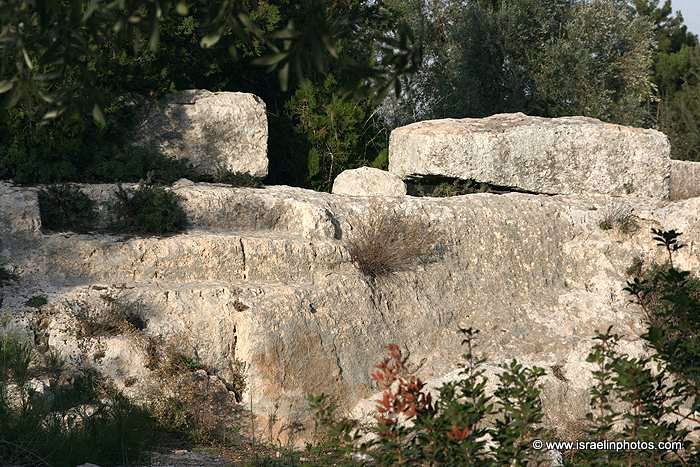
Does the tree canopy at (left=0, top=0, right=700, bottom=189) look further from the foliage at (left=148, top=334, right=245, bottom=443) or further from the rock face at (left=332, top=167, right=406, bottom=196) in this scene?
the foliage at (left=148, top=334, right=245, bottom=443)

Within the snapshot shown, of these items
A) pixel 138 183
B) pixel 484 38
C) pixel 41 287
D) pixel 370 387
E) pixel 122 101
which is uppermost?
pixel 484 38

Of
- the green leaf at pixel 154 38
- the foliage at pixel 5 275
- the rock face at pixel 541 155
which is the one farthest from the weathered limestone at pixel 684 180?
the green leaf at pixel 154 38

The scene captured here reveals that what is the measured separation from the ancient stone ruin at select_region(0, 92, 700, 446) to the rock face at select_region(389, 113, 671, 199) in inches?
1.0

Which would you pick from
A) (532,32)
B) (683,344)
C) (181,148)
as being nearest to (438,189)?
(181,148)

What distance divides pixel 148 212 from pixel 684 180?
10.4 meters

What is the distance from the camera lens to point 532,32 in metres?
20.8

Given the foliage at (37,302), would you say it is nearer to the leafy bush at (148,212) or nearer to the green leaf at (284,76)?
the leafy bush at (148,212)

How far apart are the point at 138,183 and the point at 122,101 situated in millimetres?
1922

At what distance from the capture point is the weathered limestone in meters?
→ 17.3

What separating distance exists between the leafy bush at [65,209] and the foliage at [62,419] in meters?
2.42

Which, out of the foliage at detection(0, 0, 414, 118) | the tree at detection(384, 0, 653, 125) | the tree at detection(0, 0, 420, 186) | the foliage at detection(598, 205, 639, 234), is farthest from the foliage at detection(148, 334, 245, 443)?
the tree at detection(384, 0, 653, 125)

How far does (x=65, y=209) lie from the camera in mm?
12492

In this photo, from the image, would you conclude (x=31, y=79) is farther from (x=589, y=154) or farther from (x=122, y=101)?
(x=589, y=154)

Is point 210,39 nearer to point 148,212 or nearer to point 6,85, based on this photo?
point 6,85
